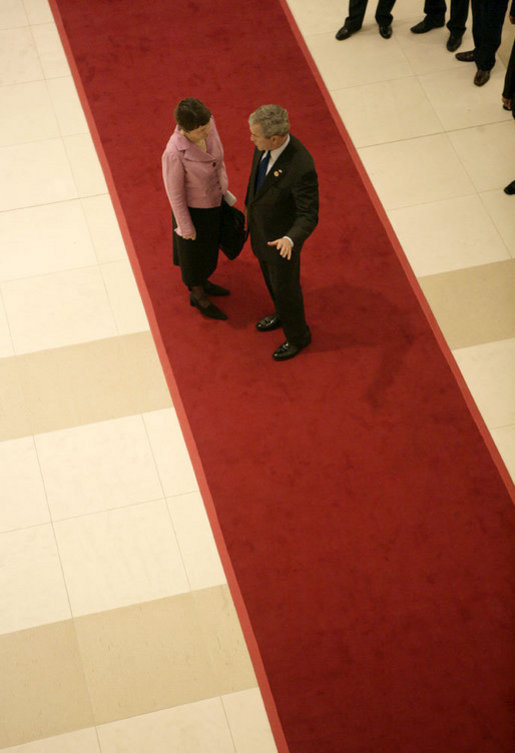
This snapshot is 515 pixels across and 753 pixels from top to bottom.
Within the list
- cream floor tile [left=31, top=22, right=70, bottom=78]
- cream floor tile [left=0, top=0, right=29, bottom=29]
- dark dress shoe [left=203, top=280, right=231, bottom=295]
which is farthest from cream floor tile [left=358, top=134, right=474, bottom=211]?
cream floor tile [left=0, top=0, right=29, bottom=29]

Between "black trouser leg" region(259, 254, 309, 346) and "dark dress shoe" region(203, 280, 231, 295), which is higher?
"black trouser leg" region(259, 254, 309, 346)

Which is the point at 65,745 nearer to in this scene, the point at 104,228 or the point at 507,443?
the point at 507,443

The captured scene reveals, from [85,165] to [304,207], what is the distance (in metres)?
2.11

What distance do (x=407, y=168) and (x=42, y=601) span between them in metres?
3.44

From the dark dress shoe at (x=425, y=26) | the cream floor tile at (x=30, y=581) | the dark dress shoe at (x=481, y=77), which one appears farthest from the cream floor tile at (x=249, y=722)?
the dark dress shoe at (x=425, y=26)

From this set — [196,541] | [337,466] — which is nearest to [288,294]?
[337,466]

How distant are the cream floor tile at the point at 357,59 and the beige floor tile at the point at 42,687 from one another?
13.0 feet

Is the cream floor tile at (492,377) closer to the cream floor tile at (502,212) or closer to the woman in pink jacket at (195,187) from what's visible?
the cream floor tile at (502,212)

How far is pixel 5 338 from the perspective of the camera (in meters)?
4.97

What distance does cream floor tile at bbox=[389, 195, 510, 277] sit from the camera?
5262 mm

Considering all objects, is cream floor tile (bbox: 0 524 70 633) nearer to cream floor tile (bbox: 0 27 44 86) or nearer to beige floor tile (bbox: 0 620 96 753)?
beige floor tile (bbox: 0 620 96 753)

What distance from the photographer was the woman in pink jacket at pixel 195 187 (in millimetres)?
3963

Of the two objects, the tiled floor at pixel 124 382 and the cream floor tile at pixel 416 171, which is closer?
the tiled floor at pixel 124 382

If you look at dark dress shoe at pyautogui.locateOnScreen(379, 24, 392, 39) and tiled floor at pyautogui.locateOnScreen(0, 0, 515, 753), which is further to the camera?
dark dress shoe at pyautogui.locateOnScreen(379, 24, 392, 39)
